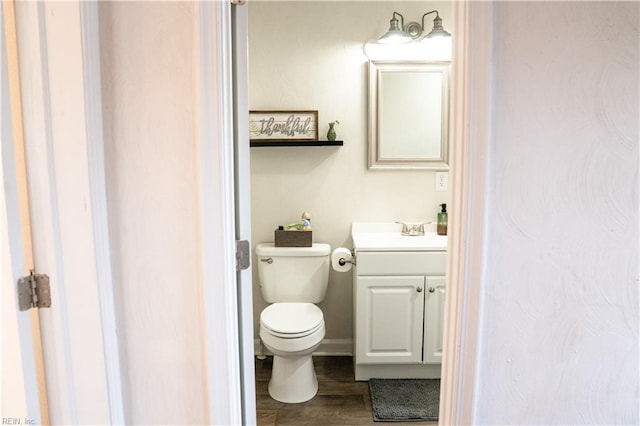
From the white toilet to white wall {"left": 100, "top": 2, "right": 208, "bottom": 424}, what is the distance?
101 centimetres

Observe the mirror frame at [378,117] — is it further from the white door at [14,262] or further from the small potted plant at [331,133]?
the white door at [14,262]

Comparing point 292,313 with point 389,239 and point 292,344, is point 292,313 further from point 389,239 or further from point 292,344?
point 389,239

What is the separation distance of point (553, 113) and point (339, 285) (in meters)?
1.86

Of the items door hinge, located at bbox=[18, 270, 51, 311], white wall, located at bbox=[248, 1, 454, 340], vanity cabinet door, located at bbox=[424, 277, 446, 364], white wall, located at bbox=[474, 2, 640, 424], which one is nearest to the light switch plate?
white wall, located at bbox=[248, 1, 454, 340]

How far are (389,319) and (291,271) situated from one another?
601mm

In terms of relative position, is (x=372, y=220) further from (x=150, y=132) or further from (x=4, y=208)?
(x=4, y=208)

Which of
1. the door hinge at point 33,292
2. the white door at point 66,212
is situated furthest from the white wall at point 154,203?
the door hinge at point 33,292

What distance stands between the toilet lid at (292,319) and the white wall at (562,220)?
1.14 metres

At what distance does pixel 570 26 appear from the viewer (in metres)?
1.00

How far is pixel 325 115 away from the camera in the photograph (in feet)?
8.33

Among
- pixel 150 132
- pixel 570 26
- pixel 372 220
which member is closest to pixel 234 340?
pixel 150 132

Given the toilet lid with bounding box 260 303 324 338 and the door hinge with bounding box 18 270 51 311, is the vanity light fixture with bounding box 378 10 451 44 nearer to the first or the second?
the toilet lid with bounding box 260 303 324 338

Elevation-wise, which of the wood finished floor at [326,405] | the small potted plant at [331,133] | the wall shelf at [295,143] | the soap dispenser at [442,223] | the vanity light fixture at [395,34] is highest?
the vanity light fixture at [395,34]

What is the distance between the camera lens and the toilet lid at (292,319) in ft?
6.98
